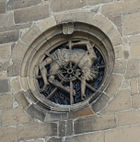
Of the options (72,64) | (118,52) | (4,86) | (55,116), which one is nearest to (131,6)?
(118,52)

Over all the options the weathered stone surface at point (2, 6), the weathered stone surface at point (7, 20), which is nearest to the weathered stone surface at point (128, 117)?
the weathered stone surface at point (7, 20)

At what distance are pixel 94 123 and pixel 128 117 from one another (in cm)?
50

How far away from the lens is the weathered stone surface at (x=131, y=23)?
10674 millimetres

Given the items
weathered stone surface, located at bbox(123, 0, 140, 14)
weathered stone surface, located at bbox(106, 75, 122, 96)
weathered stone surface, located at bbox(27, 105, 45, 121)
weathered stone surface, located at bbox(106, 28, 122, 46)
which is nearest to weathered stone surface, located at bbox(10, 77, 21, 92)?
weathered stone surface, located at bbox(27, 105, 45, 121)

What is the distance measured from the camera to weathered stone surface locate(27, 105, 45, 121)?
10562mm

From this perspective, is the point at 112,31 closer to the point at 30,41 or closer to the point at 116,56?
the point at 116,56

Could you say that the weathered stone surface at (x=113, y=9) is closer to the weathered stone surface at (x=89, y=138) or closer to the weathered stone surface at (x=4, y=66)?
the weathered stone surface at (x=4, y=66)

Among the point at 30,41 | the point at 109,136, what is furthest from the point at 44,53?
the point at 109,136

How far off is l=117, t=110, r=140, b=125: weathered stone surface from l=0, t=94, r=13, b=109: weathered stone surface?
5.63 ft

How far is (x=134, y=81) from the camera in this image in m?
10.3

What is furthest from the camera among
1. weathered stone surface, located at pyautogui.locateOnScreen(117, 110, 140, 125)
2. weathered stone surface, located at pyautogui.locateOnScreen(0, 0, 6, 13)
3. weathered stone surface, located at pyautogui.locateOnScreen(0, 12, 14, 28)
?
weathered stone surface, located at pyautogui.locateOnScreen(0, 0, 6, 13)

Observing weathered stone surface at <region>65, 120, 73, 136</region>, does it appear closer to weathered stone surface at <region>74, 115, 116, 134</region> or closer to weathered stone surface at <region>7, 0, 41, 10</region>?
weathered stone surface at <region>74, 115, 116, 134</region>

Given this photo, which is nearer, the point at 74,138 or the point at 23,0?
the point at 74,138

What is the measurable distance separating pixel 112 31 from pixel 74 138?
69.4 inches
